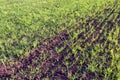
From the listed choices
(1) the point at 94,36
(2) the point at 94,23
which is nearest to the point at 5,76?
(1) the point at 94,36

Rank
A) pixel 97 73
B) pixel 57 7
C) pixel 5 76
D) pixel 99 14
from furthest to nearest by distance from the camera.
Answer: pixel 57 7
pixel 99 14
pixel 5 76
pixel 97 73

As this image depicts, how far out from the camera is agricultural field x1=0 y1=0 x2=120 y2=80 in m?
9.49

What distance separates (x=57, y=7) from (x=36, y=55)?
5373 millimetres

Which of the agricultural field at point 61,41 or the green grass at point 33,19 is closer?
the agricultural field at point 61,41

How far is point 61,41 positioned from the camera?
11445mm

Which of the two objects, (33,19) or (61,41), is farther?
(33,19)

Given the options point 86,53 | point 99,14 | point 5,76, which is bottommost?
point 5,76

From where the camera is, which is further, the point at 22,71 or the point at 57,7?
the point at 57,7

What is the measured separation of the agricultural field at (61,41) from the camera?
9.49m

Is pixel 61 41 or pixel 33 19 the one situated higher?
pixel 33 19

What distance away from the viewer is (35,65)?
1009cm

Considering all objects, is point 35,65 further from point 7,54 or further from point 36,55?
point 7,54

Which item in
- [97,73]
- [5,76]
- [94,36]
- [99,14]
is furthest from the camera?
[99,14]

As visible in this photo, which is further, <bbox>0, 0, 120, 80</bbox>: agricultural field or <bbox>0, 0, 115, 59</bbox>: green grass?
<bbox>0, 0, 115, 59</bbox>: green grass
